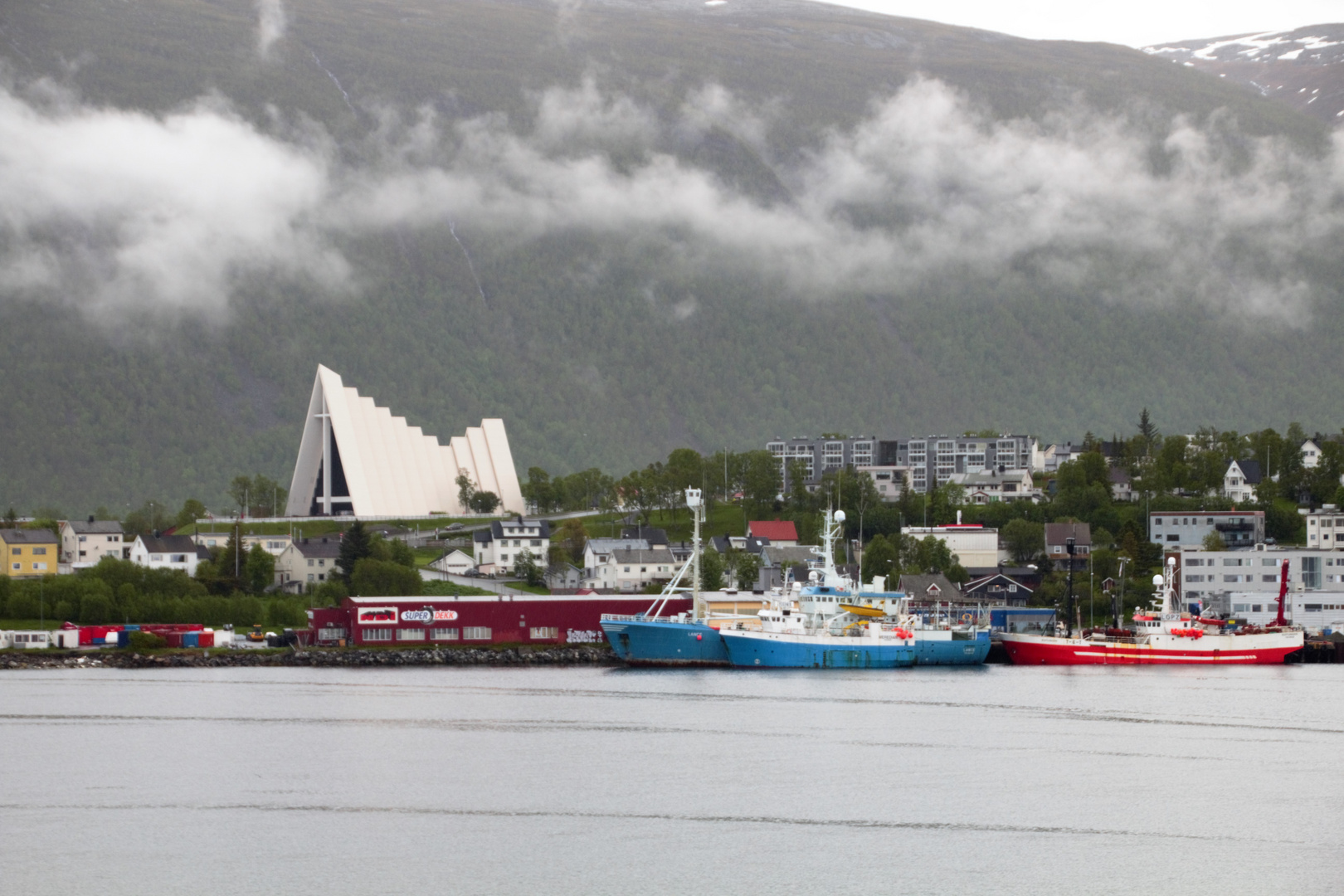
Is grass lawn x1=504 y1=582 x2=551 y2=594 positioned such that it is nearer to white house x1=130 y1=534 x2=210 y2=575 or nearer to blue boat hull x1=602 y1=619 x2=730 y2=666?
white house x1=130 y1=534 x2=210 y2=575

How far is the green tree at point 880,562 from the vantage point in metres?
79.6

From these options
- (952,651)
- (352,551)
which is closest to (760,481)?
(352,551)

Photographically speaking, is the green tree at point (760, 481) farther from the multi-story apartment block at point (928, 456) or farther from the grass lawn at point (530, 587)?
the grass lawn at point (530, 587)

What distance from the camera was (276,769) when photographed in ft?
116

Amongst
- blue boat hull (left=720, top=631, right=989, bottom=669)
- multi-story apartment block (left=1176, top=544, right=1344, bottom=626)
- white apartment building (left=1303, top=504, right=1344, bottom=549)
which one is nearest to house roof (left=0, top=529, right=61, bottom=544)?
blue boat hull (left=720, top=631, right=989, bottom=669)

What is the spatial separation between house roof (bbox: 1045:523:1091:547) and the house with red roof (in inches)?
520

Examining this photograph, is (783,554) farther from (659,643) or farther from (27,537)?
(27,537)

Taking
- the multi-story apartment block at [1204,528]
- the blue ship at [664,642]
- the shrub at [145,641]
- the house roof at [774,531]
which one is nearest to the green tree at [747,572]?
the house roof at [774,531]

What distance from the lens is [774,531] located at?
9200cm

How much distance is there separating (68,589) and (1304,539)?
2385 inches

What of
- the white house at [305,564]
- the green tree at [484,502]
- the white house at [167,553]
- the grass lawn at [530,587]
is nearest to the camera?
the grass lawn at [530,587]

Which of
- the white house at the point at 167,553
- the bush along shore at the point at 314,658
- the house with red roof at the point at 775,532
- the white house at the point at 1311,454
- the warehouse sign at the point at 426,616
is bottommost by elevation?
the bush along shore at the point at 314,658

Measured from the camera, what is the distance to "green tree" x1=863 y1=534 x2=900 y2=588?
3132 inches

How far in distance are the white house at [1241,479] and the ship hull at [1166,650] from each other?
119 ft
